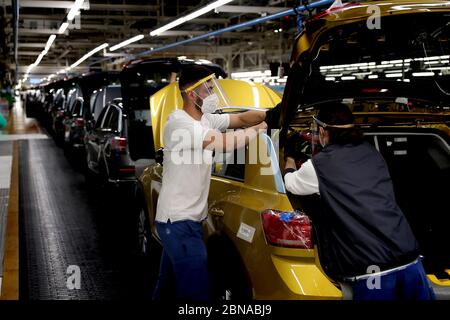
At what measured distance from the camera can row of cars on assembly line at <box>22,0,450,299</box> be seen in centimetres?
311

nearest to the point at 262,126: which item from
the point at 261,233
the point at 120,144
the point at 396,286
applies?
the point at 261,233

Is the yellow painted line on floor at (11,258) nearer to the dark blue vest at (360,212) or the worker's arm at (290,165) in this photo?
the worker's arm at (290,165)

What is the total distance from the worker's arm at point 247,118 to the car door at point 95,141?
19.5 ft

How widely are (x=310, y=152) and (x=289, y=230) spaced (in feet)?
4.22

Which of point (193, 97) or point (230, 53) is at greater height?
point (230, 53)

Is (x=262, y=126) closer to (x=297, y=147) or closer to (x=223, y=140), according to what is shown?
(x=223, y=140)

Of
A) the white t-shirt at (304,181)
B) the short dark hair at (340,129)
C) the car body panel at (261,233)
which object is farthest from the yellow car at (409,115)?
the white t-shirt at (304,181)

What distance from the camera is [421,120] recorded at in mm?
4262

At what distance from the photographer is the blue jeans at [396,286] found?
283 cm

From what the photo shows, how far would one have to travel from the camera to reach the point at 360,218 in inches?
111
